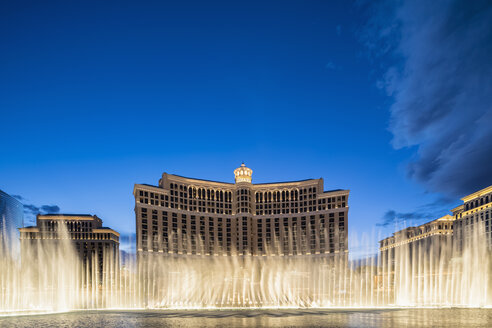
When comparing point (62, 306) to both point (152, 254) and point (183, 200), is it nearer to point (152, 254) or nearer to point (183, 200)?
point (152, 254)

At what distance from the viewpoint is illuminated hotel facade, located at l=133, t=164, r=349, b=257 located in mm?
118125

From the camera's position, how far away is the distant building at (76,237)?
137800 mm

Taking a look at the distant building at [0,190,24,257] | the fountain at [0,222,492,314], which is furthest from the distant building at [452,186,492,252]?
the distant building at [0,190,24,257]

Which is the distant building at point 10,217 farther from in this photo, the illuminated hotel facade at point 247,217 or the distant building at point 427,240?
the distant building at point 427,240

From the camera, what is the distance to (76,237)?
140 m

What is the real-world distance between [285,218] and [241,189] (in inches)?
619

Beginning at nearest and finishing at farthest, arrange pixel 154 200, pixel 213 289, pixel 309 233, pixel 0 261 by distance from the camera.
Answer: pixel 0 261 < pixel 213 289 < pixel 154 200 < pixel 309 233

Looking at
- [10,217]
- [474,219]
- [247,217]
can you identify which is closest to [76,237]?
[10,217]

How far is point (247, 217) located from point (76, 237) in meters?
59.8

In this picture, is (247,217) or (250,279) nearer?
(250,279)

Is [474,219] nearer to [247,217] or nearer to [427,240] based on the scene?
[427,240]

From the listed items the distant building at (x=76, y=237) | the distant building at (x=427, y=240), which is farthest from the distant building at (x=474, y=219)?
the distant building at (x=76, y=237)

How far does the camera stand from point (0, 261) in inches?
2785

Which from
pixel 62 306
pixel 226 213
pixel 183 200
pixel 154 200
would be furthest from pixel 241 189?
pixel 62 306
